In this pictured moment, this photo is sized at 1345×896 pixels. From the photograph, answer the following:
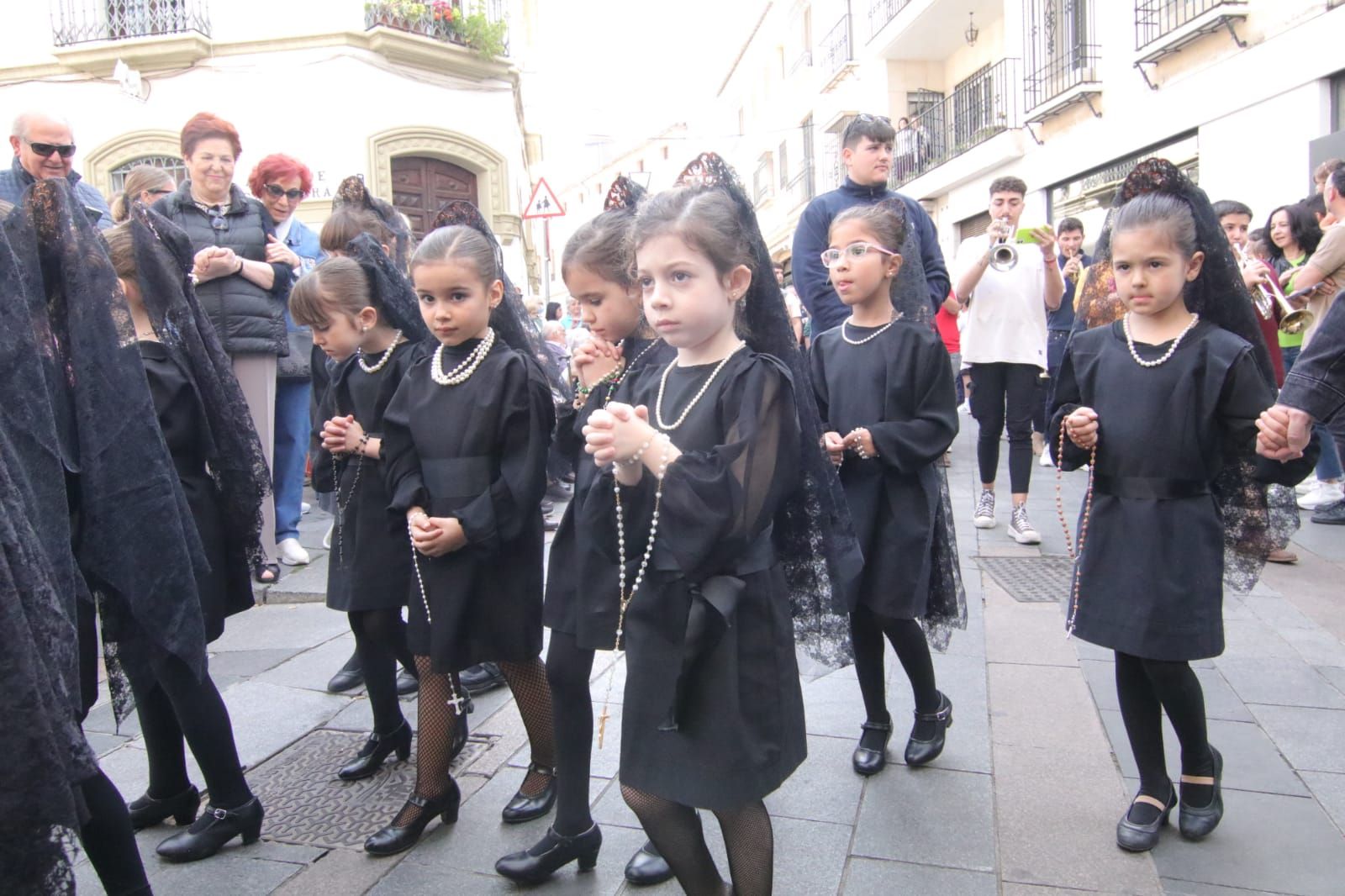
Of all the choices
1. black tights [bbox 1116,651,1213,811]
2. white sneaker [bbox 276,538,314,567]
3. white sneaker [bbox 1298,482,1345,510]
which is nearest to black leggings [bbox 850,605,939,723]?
black tights [bbox 1116,651,1213,811]

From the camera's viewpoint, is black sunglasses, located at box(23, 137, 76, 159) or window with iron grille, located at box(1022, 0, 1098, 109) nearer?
black sunglasses, located at box(23, 137, 76, 159)

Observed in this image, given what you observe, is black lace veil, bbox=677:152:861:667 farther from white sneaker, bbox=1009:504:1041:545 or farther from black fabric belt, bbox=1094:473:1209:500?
white sneaker, bbox=1009:504:1041:545

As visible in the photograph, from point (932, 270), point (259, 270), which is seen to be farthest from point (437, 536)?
point (259, 270)

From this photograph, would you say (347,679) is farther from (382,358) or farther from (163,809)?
(382,358)

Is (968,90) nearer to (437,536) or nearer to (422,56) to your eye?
(422,56)

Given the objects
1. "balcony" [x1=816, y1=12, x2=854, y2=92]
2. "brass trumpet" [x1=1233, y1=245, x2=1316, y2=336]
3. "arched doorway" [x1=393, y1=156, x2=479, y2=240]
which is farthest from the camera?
"balcony" [x1=816, y1=12, x2=854, y2=92]

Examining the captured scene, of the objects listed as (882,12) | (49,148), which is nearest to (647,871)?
(49,148)

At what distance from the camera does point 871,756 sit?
10.5ft

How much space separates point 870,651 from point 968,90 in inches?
677

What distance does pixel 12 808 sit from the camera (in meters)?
1.65

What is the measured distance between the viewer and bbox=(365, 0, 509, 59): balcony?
15016mm

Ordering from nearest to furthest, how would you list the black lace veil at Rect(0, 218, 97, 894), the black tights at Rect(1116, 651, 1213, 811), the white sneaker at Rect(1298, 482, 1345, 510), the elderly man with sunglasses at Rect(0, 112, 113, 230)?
1. the black lace veil at Rect(0, 218, 97, 894)
2. the black tights at Rect(1116, 651, 1213, 811)
3. the elderly man with sunglasses at Rect(0, 112, 113, 230)
4. the white sneaker at Rect(1298, 482, 1345, 510)

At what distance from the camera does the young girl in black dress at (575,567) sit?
8.46 feet

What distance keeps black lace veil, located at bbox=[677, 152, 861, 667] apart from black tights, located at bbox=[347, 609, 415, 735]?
57.0 inches
